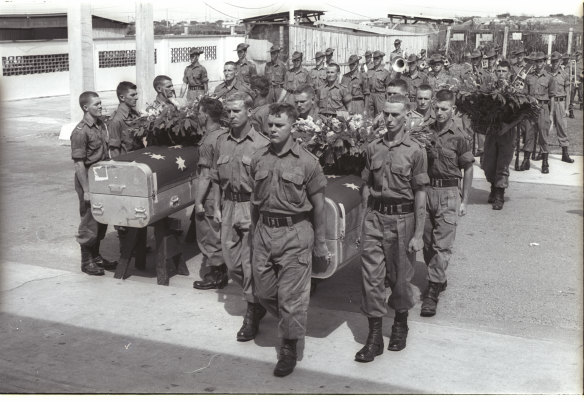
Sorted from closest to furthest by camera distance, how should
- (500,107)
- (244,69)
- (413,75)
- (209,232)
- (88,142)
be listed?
(209,232) < (88,142) < (500,107) < (244,69) < (413,75)

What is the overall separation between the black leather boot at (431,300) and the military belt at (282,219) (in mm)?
1738

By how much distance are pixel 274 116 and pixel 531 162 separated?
31.0ft

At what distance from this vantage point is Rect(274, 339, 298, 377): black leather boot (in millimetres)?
5297

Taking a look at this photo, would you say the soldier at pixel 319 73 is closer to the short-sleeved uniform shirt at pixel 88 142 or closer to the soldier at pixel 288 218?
the short-sleeved uniform shirt at pixel 88 142

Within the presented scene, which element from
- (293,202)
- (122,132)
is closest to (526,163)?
(122,132)

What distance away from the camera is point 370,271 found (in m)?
5.64

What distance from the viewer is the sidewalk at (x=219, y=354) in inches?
204

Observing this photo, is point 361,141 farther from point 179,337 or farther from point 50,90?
point 50,90

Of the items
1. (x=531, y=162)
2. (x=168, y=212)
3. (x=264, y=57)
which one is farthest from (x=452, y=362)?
(x=264, y=57)

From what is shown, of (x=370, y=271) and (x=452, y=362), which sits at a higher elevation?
(x=370, y=271)

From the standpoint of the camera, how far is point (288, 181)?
5.27 m

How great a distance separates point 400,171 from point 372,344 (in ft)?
4.01

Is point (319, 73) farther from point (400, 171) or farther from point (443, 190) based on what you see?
point (400, 171)

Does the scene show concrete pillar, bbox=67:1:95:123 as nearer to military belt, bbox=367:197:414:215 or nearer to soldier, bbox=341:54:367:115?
soldier, bbox=341:54:367:115
